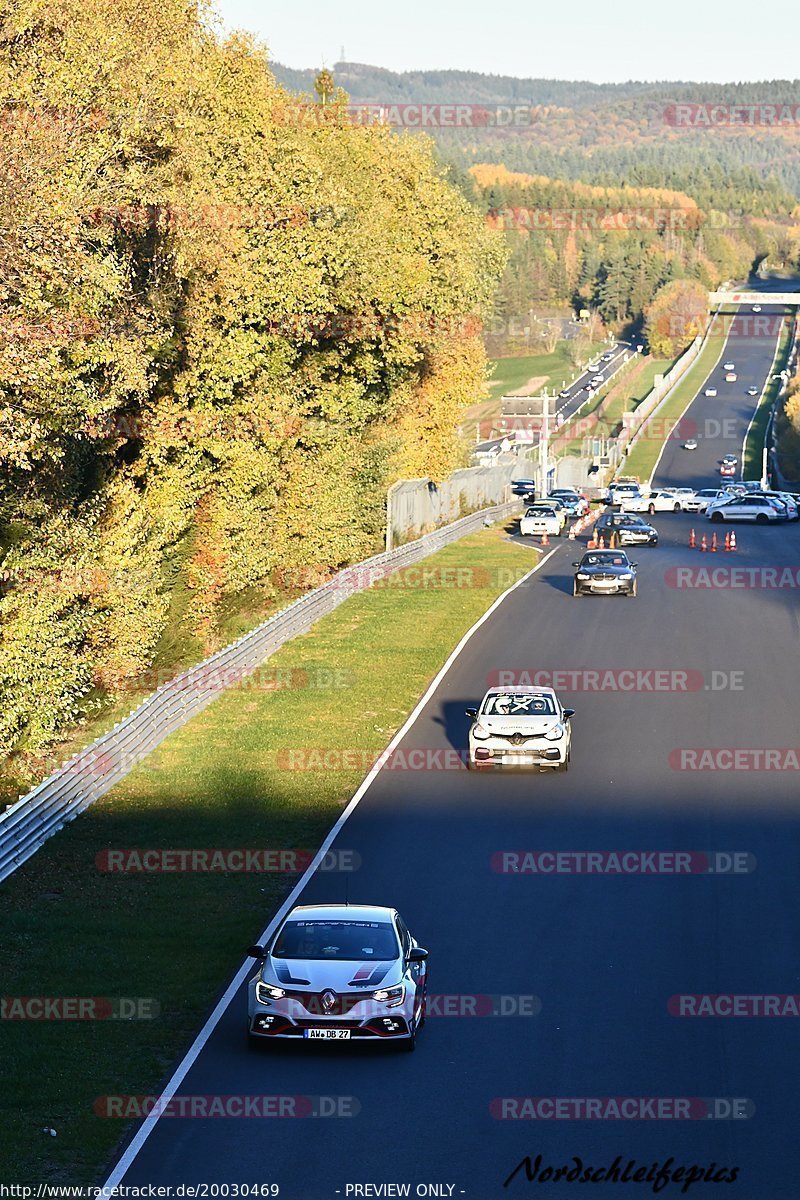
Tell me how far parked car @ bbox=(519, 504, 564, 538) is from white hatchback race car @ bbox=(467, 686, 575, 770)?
40.2m

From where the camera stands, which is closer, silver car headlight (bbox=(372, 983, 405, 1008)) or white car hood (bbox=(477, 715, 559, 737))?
silver car headlight (bbox=(372, 983, 405, 1008))

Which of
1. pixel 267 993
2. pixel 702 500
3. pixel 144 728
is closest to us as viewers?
pixel 267 993

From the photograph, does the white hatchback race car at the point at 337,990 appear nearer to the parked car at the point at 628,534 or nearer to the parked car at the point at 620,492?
the parked car at the point at 628,534

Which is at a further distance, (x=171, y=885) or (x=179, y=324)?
(x=179, y=324)

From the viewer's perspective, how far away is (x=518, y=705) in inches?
1227

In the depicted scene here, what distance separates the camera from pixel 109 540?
33.9 meters

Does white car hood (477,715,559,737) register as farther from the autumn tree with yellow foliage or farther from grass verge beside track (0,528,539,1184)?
the autumn tree with yellow foliage

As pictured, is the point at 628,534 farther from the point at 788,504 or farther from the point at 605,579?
the point at 788,504

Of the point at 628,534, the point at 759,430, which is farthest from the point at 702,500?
the point at 759,430

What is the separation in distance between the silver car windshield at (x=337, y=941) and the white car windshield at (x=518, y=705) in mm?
13616

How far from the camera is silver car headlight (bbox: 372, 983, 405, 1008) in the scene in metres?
16.5

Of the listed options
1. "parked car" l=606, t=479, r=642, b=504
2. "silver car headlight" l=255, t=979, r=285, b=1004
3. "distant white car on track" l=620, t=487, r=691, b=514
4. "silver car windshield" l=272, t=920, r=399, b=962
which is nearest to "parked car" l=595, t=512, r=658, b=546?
"distant white car on track" l=620, t=487, r=691, b=514

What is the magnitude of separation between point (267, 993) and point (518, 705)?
15.1m

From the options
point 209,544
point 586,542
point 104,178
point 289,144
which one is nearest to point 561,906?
point 104,178
